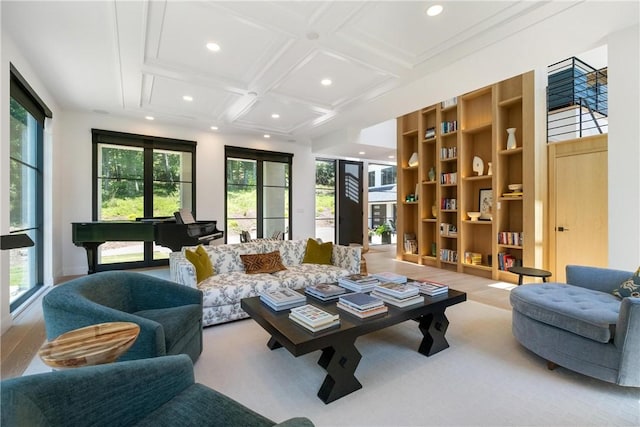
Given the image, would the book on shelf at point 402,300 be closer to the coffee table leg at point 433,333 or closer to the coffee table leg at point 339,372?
the coffee table leg at point 433,333

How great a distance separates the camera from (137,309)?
2248 millimetres

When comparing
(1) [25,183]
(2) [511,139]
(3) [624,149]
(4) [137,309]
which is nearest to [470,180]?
(2) [511,139]

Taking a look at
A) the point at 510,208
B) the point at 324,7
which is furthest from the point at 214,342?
the point at 510,208

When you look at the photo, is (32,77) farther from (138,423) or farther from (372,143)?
(372,143)

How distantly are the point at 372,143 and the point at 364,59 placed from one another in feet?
10.7

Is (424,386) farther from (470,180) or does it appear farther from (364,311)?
(470,180)

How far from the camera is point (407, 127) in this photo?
22.0 ft

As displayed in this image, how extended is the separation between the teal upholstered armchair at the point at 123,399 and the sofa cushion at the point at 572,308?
2.06 metres

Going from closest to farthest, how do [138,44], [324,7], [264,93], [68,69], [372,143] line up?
1. [324,7]
2. [138,44]
3. [68,69]
4. [264,93]
5. [372,143]

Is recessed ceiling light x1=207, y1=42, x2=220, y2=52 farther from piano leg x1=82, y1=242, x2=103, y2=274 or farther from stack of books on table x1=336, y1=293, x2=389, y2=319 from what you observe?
piano leg x1=82, y1=242, x2=103, y2=274

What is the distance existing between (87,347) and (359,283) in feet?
6.79

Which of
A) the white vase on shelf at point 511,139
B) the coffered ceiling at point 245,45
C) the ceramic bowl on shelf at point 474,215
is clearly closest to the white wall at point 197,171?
the coffered ceiling at point 245,45

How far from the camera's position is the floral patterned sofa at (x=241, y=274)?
2877mm

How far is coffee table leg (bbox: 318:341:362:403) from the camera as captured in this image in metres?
1.80
